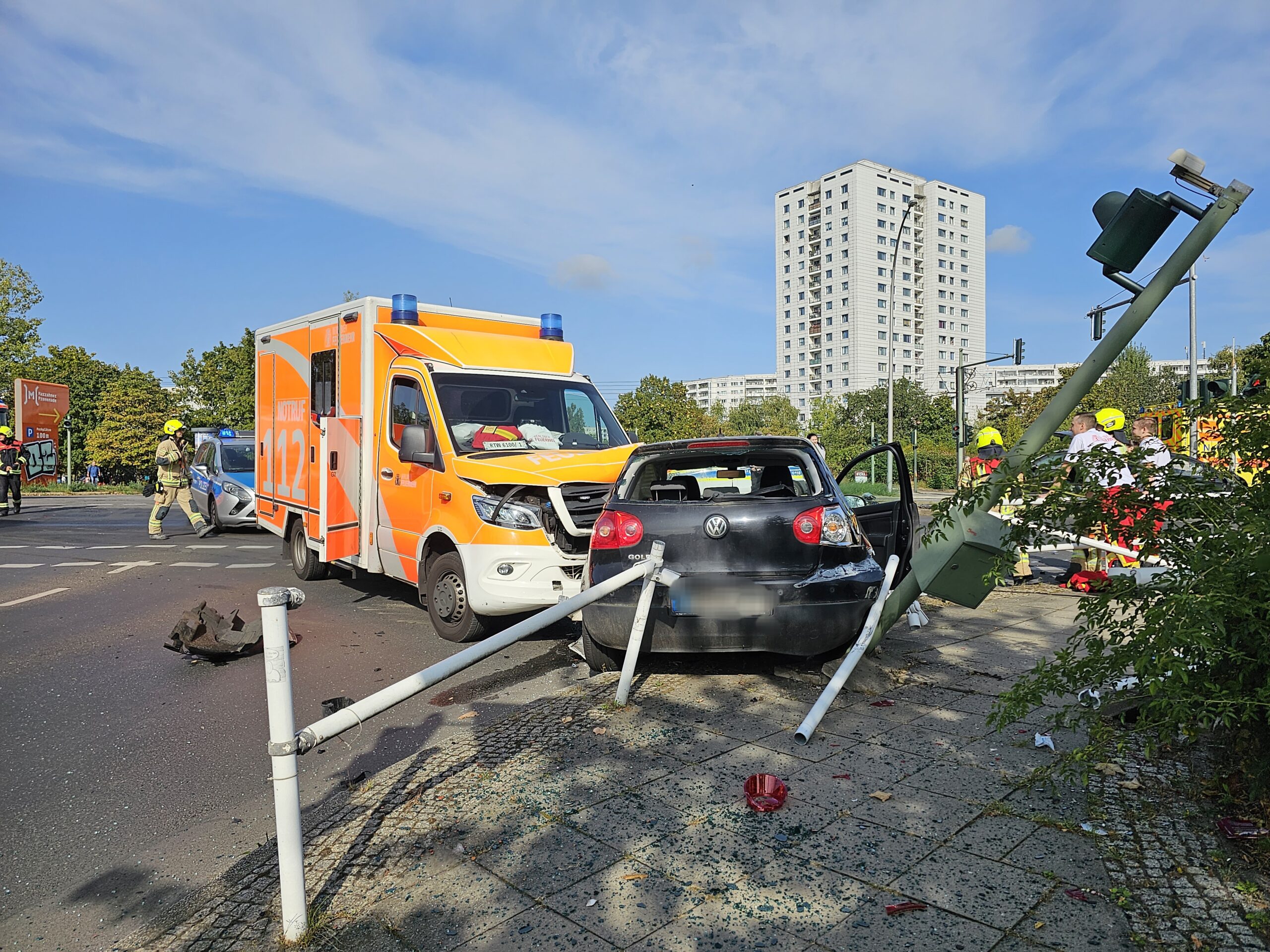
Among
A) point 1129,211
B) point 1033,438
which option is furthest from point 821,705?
point 1129,211

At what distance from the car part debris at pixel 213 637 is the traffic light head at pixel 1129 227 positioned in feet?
21.0

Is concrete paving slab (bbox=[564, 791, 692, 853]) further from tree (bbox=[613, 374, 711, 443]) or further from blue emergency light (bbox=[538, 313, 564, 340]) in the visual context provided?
tree (bbox=[613, 374, 711, 443])

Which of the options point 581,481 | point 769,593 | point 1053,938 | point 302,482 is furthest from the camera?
point 302,482

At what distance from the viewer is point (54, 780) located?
431cm

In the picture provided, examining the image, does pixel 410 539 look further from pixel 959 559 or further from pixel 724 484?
pixel 959 559

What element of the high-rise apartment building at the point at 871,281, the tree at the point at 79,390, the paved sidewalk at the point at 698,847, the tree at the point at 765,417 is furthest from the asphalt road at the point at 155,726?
the high-rise apartment building at the point at 871,281

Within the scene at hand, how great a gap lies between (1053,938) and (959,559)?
73.4 inches

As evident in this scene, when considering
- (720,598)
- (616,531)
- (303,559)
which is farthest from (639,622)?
(303,559)

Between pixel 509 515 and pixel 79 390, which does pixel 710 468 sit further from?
pixel 79 390

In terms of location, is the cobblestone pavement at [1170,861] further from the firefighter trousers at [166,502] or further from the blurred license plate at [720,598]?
the firefighter trousers at [166,502]

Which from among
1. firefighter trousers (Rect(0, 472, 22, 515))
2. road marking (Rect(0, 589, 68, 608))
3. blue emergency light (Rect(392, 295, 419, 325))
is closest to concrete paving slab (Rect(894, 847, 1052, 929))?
blue emergency light (Rect(392, 295, 419, 325))

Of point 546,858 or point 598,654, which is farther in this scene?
point 598,654

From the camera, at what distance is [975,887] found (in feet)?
9.37

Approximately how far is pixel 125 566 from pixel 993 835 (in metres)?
12.5
